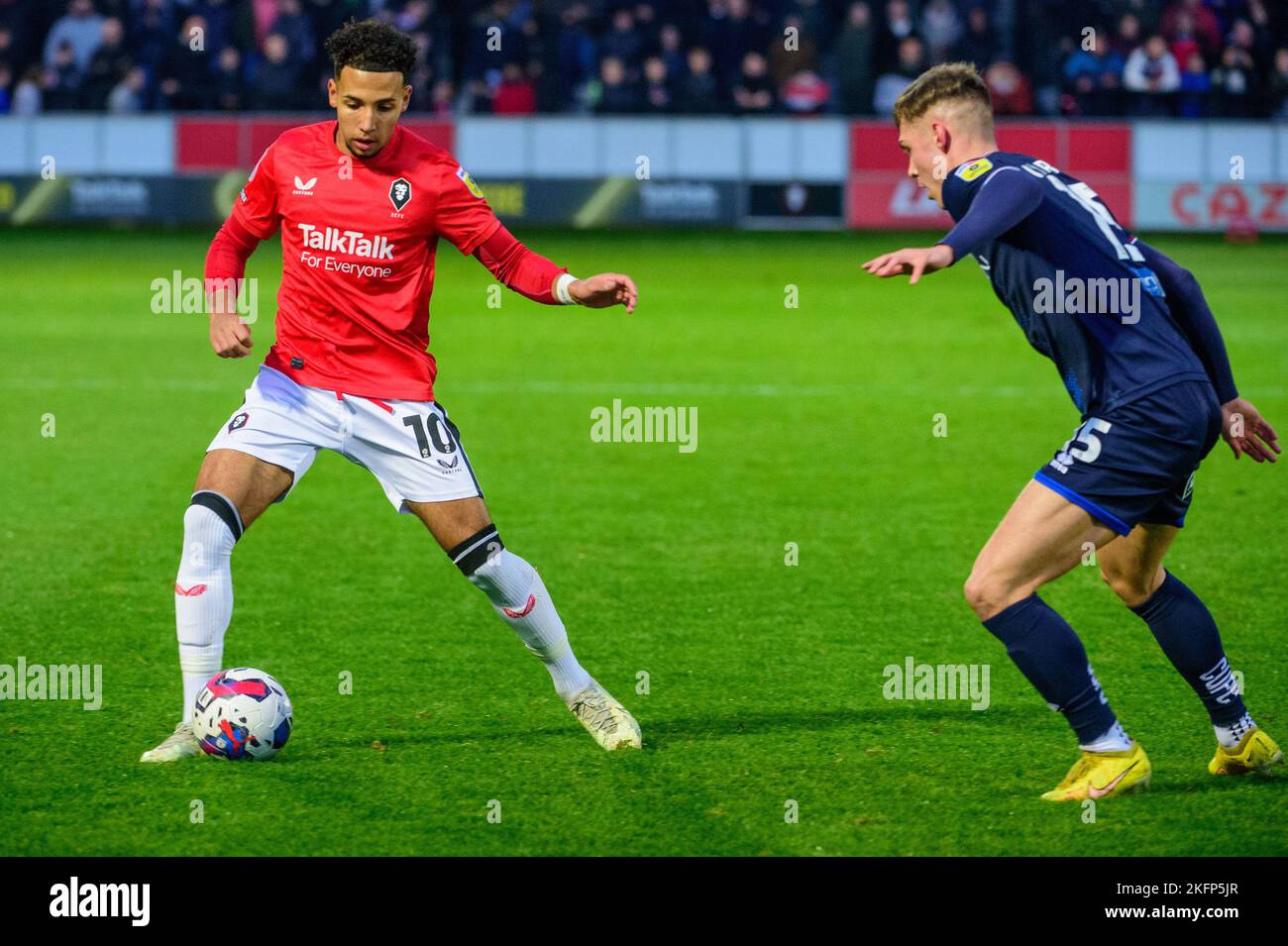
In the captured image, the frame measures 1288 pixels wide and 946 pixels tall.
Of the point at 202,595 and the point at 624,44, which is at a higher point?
the point at 624,44

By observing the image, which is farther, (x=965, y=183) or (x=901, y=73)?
(x=901, y=73)

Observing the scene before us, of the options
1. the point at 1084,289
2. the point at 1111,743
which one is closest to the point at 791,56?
the point at 1084,289

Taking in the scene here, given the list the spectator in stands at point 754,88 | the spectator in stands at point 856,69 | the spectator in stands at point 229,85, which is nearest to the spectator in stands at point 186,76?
the spectator in stands at point 229,85

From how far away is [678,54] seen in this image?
24.6 meters

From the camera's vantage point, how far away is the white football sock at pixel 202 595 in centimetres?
531

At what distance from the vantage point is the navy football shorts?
4.80 metres

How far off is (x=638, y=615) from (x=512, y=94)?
18.0m

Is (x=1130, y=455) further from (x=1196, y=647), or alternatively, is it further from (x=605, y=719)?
(x=605, y=719)

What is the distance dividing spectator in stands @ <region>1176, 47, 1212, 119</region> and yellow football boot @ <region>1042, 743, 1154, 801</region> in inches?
773

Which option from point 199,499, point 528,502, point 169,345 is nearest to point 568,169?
point 169,345

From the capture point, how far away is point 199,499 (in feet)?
17.5

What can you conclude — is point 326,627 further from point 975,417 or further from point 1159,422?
point 975,417

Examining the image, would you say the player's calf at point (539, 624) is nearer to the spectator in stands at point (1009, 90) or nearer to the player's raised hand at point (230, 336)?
the player's raised hand at point (230, 336)

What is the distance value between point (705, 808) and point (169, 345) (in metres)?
11.0
